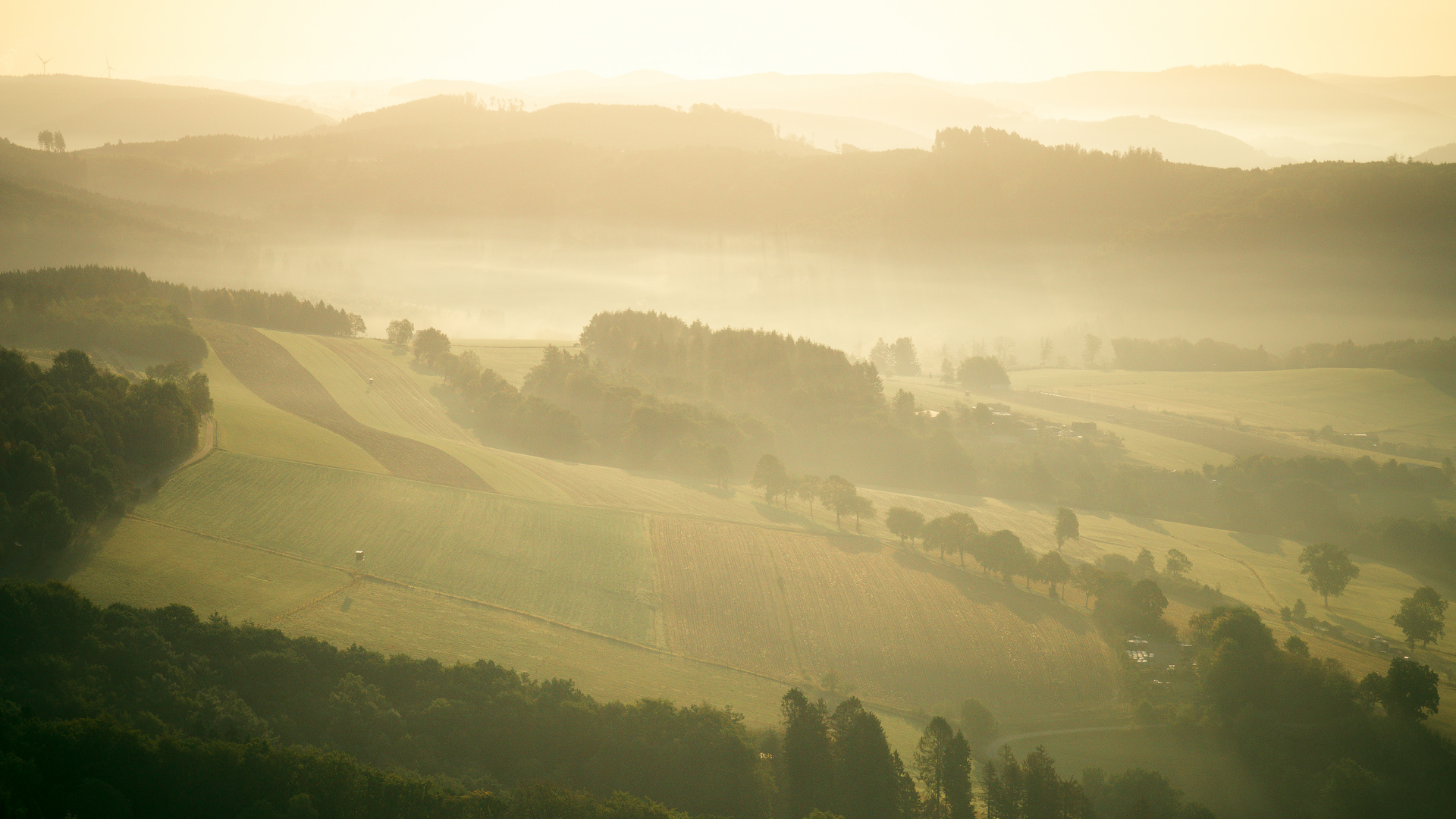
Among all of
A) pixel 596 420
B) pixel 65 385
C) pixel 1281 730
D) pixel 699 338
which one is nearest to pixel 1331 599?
pixel 1281 730

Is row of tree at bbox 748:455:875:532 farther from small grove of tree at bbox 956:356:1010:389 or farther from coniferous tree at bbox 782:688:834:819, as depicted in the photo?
small grove of tree at bbox 956:356:1010:389

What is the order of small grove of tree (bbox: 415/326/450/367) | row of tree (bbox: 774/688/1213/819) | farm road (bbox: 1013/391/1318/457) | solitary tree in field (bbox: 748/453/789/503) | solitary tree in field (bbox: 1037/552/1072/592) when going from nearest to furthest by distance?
row of tree (bbox: 774/688/1213/819)
solitary tree in field (bbox: 1037/552/1072/592)
solitary tree in field (bbox: 748/453/789/503)
farm road (bbox: 1013/391/1318/457)
small grove of tree (bbox: 415/326/450/367)

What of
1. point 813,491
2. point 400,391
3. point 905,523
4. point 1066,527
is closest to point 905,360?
point 1066,527

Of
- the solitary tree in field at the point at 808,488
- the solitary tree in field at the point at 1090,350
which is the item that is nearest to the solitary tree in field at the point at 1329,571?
the solitary tree in field at the point at 808,488

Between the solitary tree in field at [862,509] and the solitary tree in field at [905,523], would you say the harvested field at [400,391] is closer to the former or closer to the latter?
the solitary tree in field at [862,509]

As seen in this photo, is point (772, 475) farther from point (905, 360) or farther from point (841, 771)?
point (905, 360)

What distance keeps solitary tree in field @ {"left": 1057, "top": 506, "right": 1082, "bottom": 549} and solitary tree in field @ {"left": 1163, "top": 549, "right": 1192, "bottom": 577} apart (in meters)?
5.02

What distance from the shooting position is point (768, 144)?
173125 mm

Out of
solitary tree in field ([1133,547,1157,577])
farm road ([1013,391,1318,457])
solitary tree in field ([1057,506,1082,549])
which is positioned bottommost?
solitary tree in field ([1133,547,1157,577])

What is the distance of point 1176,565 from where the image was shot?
3997 centimetres

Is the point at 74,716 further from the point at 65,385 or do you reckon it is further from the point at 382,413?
the point at 382,413

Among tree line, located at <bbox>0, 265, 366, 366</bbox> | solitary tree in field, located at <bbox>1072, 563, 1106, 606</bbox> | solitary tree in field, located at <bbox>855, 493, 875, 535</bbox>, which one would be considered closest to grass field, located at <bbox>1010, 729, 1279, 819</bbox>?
solitary tree in field, located at <bbox>1072, 563, 1106, 606</bbox>

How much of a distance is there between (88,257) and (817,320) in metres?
104

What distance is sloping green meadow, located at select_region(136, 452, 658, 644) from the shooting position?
2916cm
